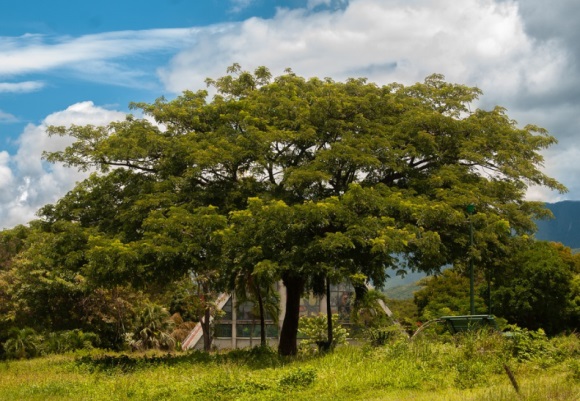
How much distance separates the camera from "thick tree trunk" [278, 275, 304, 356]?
2630 centimetres

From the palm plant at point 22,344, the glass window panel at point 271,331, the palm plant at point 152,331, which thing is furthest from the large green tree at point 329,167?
the glass window panel at point 271,331

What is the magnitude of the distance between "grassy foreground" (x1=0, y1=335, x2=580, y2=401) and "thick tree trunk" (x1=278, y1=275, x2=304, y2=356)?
600 centimetres

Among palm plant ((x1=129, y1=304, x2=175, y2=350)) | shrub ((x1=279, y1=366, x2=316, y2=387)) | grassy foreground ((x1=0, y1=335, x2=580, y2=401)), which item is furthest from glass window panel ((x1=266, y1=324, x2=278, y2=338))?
shrub ((x1=279, y1=366, x2=316, y2=387))

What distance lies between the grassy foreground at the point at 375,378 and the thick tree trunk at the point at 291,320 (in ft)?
19.7

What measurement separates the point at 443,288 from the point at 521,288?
10.6 m

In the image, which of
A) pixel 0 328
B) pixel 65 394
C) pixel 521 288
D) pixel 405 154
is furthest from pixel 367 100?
pixel 0 328

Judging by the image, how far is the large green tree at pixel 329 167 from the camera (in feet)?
70.8

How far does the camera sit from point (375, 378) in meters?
15.3

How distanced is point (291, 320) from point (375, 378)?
1176cm

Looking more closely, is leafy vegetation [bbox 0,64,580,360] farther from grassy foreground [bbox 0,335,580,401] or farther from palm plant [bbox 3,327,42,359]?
palm plant [bbox 3,327,42,359]

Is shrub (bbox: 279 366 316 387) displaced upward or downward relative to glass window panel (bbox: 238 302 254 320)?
downward

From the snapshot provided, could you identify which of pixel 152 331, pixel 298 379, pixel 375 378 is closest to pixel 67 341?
pixel 152 331

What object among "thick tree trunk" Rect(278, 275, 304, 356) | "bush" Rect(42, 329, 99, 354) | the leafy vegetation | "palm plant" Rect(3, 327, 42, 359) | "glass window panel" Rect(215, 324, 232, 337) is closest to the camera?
the leafy vegetation

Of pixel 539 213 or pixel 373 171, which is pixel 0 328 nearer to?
pixel 373 171
